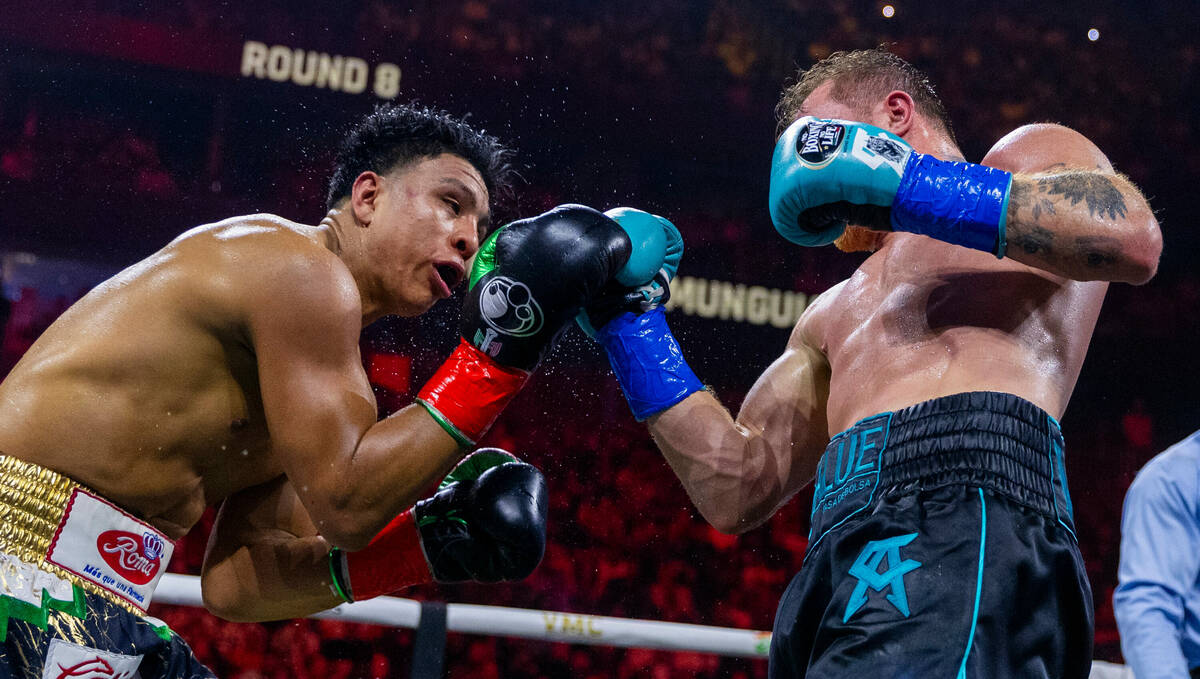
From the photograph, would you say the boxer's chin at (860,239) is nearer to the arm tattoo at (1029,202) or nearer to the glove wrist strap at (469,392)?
the arm tattoo at (1029,202)

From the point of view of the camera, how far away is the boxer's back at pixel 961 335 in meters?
1.43

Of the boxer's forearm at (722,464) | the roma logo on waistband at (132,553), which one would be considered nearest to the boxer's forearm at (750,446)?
the boxer's forearm at (722,464)

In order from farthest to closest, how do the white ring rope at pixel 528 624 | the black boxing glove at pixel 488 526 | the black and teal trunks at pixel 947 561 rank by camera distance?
the white ring rope at pixel 528 624
the black boxing glove at pixel 488 526
the black and teal trunks at pixel 947 561

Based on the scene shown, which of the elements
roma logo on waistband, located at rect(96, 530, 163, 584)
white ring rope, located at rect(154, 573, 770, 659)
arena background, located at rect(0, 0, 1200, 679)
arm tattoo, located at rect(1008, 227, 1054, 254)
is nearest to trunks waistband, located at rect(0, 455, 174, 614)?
roma logo on waistband, located at rect(96, 530, 163, 584)

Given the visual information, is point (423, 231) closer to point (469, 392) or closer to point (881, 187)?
point (469, 392)

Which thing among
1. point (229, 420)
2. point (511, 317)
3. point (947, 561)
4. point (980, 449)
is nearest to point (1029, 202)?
point (980, 449)

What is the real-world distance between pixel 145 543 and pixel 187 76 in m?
4.52

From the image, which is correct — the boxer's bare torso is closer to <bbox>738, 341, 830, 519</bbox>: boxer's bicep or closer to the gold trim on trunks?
<bbox>738, 341, 830, 519</bbox>: boxer's bicep

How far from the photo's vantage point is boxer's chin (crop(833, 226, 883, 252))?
183 cm

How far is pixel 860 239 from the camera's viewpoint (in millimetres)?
1851

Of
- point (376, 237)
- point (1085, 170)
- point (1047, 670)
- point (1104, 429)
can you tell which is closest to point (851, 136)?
point (1085, 170)

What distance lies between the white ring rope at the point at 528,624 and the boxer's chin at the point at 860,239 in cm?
87

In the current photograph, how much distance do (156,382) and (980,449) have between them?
1142 mm

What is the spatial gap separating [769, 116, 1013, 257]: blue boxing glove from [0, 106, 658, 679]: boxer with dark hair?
0.32m
